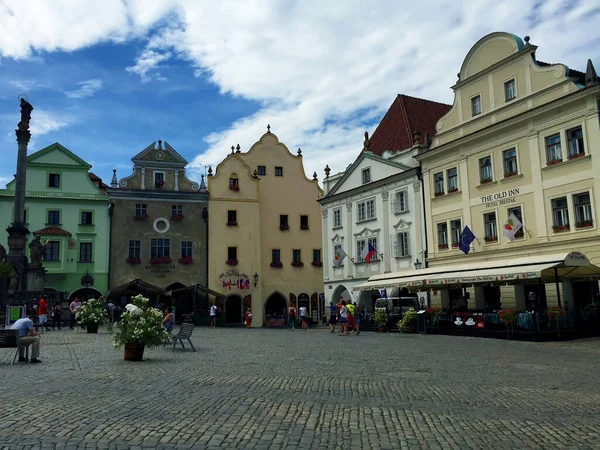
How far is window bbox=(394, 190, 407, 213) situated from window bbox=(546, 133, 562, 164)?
10.9 m

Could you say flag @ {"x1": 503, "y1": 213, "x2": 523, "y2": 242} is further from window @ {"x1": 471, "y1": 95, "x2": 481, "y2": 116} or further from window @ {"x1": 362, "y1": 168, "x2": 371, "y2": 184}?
window @ {"x1": 362, "y1": 168, "x2": 371, "y2": 184}

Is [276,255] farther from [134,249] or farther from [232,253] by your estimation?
[134,249]

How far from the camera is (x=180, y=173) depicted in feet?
165

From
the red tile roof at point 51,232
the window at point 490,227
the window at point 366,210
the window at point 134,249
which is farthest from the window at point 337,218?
the red tile roof at point 51,232

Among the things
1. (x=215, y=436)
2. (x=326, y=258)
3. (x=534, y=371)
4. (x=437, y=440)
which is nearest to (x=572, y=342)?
(x=534, y=371)

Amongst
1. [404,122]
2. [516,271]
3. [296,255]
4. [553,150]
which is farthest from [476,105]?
[296,255]

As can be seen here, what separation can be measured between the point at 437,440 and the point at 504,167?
2642cm

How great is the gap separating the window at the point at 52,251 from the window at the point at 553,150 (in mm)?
34871

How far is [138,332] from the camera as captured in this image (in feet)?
51.3

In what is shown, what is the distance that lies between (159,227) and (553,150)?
3116cm

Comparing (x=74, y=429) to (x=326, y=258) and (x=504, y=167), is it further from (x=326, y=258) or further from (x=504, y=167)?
(x=326, y=258)

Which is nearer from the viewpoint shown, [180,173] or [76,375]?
[76,375]

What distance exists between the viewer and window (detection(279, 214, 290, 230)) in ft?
173

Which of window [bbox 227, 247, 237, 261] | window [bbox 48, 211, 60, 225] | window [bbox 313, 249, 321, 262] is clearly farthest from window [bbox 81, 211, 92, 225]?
window [bbox 313, 249, 321, 262]
